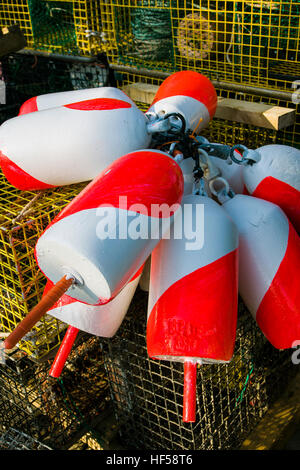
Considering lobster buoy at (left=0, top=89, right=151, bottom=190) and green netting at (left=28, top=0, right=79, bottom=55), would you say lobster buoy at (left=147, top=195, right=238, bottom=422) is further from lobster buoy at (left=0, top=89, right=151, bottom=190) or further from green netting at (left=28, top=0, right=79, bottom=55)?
green netting at (left=28, top=0, right=79, bottom=55)

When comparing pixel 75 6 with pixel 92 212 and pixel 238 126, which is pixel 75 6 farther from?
pixel 92 212

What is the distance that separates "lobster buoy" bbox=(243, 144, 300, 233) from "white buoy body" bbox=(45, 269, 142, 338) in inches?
13.9

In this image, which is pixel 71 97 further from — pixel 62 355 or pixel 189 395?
pixel 189 395

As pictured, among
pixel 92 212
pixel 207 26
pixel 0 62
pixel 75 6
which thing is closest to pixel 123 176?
pixel 92 212

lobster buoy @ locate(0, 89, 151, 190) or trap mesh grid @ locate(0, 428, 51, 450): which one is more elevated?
lobster buoy @ locate(0, 89, 151, 190)

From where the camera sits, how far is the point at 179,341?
80 centimetres

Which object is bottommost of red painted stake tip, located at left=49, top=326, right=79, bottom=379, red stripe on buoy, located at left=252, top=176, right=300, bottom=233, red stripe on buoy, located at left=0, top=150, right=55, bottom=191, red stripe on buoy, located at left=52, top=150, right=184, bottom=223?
red painted stake tip, located at left=49, top=326, right=79, bottom=379

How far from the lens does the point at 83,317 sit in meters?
0.91

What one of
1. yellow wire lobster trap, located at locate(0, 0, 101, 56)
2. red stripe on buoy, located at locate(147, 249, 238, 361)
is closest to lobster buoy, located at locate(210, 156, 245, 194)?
red stripe on buoy, located at locate(147, 249, 238, 361)

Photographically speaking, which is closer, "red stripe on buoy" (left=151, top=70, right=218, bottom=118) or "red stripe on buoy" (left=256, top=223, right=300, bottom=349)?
"red stripe on buoy" (left=256, top=223, right=300, bottom=349)

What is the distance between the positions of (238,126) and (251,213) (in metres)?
0.64

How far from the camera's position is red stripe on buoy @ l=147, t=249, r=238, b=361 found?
0.79m

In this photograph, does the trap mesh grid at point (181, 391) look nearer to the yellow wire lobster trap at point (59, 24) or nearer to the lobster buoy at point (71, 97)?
the lobster buoy at point (71, 97)

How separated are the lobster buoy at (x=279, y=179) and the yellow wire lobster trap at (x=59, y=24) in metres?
1.27
